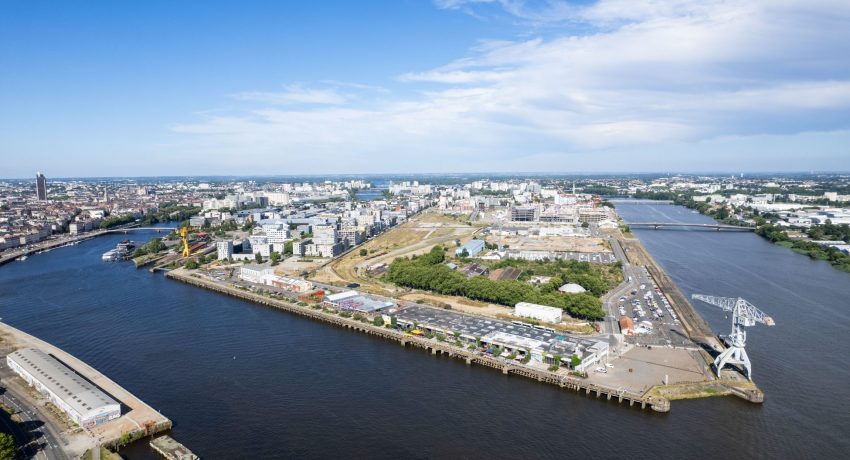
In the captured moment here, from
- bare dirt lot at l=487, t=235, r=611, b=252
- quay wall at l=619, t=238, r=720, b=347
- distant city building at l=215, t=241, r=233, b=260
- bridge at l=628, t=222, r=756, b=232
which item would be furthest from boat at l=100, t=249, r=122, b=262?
bridge at l=628, t=222, r=756, b=232

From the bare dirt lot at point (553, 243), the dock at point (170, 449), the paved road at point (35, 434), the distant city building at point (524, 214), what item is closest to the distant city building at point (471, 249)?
the bare dirt lot at point (553, 243)

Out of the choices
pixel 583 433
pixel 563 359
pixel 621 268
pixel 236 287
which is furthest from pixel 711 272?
pixel 236 287

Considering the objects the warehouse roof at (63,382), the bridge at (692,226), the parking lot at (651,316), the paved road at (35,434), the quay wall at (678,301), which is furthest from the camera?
the bridge at (692,226)

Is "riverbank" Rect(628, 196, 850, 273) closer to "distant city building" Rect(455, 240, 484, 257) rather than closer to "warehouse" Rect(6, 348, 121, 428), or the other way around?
"distant city building" Rect(455, 240, 484, 257)

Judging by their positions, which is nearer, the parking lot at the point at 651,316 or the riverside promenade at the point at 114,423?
the riverside promenade at the point at 114,423

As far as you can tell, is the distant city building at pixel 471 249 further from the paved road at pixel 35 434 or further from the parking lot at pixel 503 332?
the paved road at pixel 35 434
